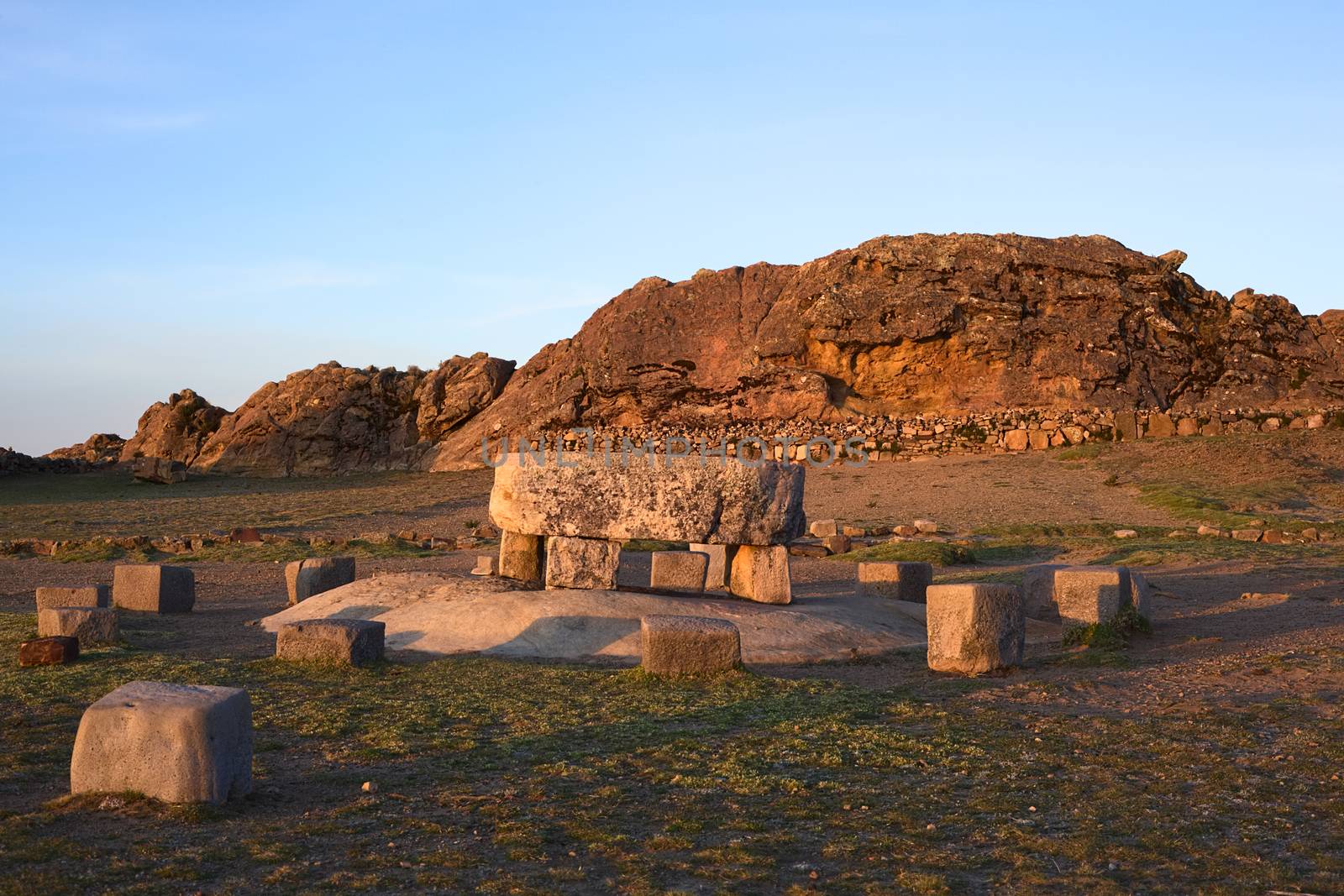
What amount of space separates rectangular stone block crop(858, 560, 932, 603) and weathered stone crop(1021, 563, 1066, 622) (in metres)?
1.27

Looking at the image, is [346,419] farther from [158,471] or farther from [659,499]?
[659,499]

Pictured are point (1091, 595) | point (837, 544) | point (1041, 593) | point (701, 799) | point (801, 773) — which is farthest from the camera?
point (837, 544)

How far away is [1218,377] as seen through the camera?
119 ft

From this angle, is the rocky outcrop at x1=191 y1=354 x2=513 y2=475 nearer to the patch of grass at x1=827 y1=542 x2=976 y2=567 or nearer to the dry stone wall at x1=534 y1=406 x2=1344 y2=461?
the dry stone wall at x1=534 y1=406 x2=1344 y2=461

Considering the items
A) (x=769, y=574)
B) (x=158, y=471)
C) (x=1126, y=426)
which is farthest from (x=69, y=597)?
(x=1126, y=426)

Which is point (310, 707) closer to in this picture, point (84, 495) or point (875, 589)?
point (875, 589)

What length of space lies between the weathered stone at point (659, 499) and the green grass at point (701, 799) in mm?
3228

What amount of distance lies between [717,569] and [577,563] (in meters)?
3.02

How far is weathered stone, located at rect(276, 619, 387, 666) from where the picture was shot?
10.0 m

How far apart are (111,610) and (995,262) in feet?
100

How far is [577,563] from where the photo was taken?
12523mm

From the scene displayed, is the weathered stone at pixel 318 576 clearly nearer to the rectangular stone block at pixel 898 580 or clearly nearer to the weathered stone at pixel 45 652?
the weathered stone at pixel 45 652

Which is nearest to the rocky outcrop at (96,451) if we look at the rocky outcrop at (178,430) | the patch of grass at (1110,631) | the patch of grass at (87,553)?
the rocky outcrop at (178,430)

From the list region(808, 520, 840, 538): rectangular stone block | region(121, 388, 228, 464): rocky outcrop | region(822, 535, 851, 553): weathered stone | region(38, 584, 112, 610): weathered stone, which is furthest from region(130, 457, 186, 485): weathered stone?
region(38, 584, 112, 610): weathered stone
